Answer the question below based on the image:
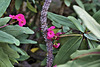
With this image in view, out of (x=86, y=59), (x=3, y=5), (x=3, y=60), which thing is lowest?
(x=3, y=60)

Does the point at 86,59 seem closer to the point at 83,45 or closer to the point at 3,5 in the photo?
the point at 83,45

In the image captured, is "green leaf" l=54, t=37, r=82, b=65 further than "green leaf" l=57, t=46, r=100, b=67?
Yes

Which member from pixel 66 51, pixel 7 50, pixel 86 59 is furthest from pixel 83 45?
pixel 7 50

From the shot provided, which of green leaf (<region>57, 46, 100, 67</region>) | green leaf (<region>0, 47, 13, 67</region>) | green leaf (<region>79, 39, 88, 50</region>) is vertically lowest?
green leaf (<region>0, 47, 13, 67</region>)

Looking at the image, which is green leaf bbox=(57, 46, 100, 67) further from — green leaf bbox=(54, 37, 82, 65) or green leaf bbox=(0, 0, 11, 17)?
green leaf bbox=(0, 0, 11, 17)

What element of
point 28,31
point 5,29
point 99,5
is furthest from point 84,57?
point 99,5

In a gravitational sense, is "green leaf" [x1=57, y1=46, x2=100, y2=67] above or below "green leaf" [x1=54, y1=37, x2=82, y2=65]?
above

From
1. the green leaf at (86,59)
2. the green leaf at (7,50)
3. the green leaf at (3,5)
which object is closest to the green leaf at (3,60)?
the green leaf at (7,50)

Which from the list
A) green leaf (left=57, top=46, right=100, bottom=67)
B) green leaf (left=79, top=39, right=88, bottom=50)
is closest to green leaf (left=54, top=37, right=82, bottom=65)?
green leaf (left=79, top=39, right=88, bottom=50)

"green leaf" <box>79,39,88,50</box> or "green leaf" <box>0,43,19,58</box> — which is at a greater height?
"green leaf" <box>79,39,88,50</box>

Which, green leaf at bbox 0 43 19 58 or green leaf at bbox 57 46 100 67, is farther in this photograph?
green leaf at bbox 0 43 19 58

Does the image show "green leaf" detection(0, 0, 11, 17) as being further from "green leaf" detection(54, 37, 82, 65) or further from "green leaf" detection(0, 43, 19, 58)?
"green leaf" detection(54, 37, 82, 65)

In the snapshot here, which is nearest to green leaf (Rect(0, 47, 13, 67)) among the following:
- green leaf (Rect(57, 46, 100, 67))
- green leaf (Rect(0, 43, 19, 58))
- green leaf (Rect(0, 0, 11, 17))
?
green leaf (Rect(0, 43, 19, 58))
